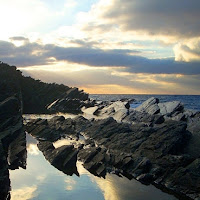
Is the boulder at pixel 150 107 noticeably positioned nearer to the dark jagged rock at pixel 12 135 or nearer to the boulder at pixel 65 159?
the boulder at pixel 65 159

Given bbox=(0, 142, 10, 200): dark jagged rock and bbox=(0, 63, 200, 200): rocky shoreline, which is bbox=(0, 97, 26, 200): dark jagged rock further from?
bbox=(0, 142, 10, 200): dark jagged rock

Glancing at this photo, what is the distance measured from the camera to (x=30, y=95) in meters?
128

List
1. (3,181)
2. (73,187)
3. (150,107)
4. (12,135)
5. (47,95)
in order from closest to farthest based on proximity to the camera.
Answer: (3,181), (73,187), (12,135), (150,107), (47,95)

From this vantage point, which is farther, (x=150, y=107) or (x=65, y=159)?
(x=150, y=107)

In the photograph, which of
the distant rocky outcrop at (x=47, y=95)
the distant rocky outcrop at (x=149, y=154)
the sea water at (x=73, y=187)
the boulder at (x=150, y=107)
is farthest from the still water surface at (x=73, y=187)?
the distant rocky outcrop at (x=47, y=95)

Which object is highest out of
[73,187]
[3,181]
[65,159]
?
[3,181]

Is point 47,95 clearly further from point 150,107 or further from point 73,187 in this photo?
point 73,187

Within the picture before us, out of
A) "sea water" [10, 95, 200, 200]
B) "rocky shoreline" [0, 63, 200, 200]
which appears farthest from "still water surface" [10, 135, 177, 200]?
"rocky shoreline" [0, 63, 200, 200]

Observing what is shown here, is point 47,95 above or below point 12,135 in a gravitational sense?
above

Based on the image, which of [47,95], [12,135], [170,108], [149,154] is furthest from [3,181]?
[47,95]

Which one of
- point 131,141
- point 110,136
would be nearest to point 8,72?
point 110,136

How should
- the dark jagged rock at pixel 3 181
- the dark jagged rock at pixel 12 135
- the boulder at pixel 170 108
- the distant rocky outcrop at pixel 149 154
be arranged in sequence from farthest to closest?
the boulder at pixel 170 108 → the dark jagged rock at pixel 12 135 → the distant rocky outcrop at pixel 149 154 → the dark jagged rock at pixel 3 181

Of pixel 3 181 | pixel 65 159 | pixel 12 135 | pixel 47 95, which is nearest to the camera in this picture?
pixel 3 181

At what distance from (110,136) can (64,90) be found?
387 feet
